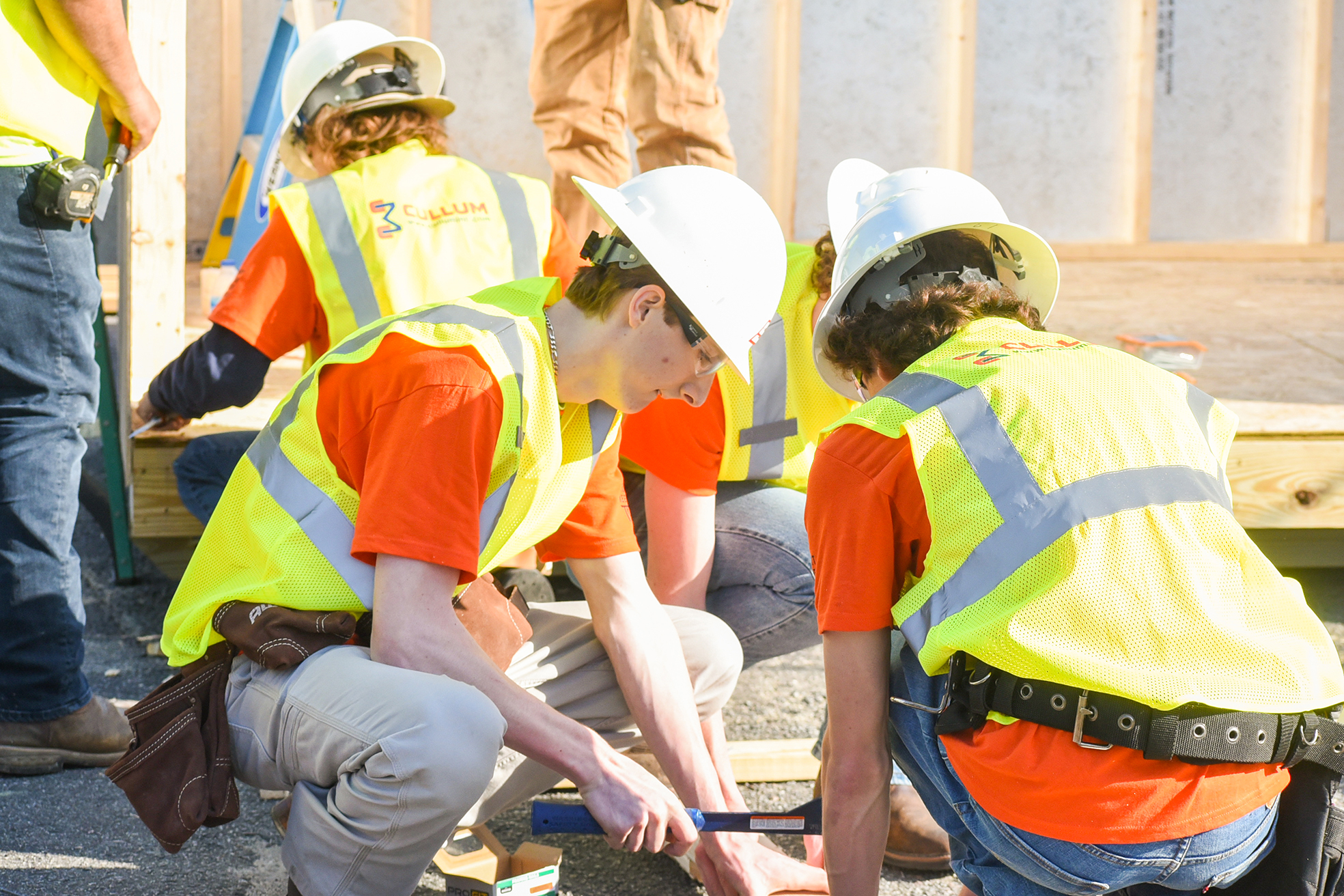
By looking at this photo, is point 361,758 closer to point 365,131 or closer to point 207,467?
point 207,467

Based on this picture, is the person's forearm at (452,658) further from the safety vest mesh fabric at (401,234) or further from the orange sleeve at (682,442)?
the safety vest mesh fabric at (401,234)

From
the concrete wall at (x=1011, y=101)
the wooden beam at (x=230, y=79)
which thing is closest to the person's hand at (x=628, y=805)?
the wooden beam at (x=230, y=79)

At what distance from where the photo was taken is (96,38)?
224 cm

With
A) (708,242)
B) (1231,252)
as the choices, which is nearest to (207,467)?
(708,242)

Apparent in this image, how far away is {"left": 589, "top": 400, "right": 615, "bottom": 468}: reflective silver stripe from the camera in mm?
1879

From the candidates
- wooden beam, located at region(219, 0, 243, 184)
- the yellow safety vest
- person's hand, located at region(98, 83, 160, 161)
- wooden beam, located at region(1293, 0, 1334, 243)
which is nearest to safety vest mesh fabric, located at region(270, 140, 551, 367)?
person's hand, located at region(98, 83, 160, 161)

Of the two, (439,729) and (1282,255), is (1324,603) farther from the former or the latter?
(1282,255)

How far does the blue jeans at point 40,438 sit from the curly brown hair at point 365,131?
589 millimetres

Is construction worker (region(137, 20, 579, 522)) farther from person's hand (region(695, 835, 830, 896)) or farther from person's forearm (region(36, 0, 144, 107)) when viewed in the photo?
person's hand (region(695, 835, 830, 896))

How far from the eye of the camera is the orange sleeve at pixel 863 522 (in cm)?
149

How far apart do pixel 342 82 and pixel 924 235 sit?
1546mm

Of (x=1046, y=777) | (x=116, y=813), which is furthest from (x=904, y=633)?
(x=116, y=813)

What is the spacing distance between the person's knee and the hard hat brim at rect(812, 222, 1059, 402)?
1.59 feet

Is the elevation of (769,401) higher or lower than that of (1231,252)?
lower
